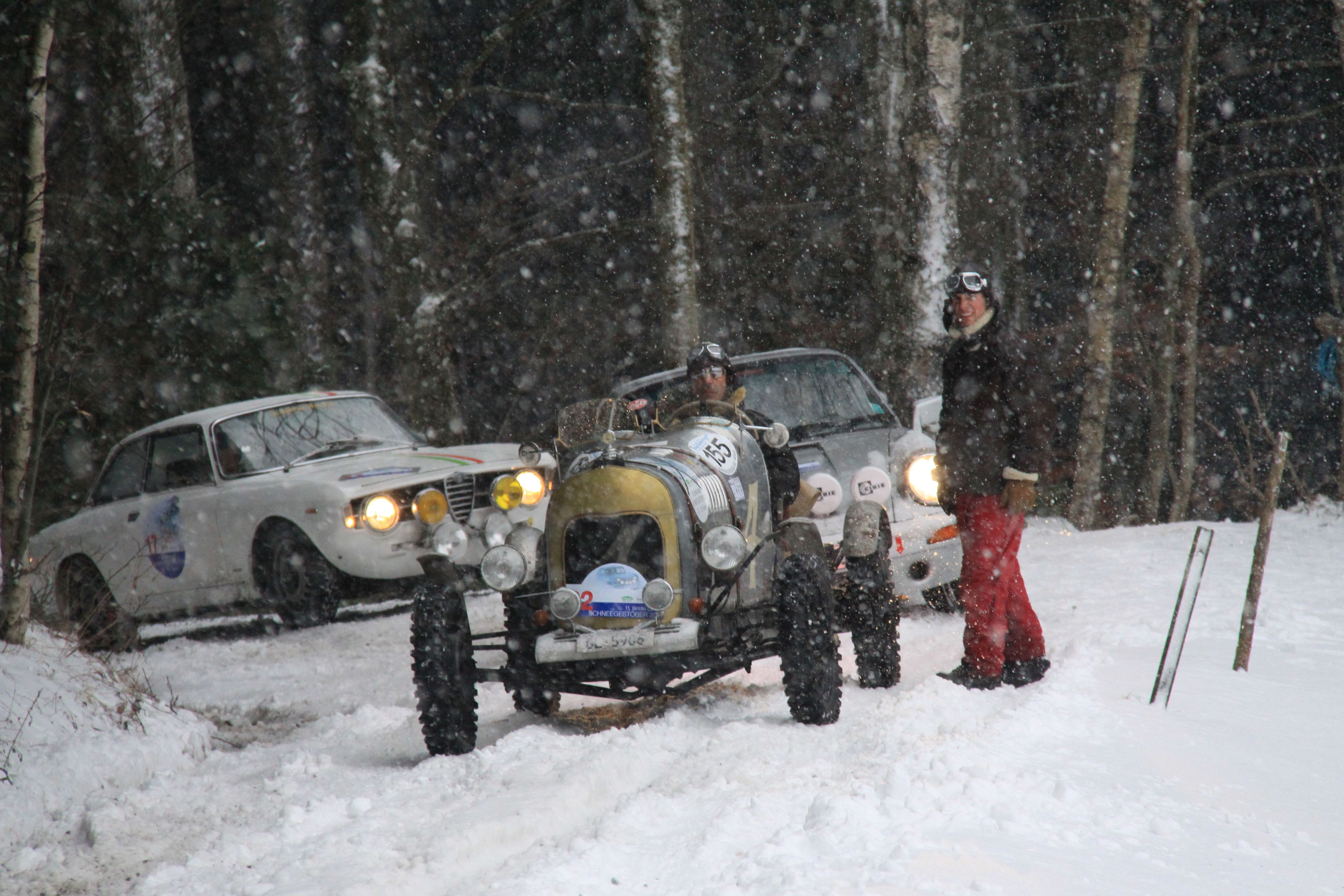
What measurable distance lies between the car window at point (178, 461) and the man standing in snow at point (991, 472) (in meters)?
6.14

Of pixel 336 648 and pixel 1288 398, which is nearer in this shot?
pixel 336 648

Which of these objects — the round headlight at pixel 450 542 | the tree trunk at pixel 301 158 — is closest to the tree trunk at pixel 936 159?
the round headlight at pixel 450 542

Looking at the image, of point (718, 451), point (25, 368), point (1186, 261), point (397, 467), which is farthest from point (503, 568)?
point (1186, 261)

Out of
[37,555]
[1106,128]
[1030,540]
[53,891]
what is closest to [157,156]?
[37,555]

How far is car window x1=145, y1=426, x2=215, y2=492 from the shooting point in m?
9.23

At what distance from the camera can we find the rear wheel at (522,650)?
5.01m

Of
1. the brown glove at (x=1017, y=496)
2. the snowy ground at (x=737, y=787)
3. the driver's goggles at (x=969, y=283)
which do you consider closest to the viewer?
the snowy ground at (x=737, y=787)

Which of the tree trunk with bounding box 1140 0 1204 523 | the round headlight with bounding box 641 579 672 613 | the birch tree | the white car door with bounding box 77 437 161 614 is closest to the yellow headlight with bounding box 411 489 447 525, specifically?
the round headlight with bounding box 641 579 672 613

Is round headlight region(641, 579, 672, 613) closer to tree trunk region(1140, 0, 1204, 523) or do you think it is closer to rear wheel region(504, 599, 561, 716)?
rear wheel region(504, 599, 561, 716)

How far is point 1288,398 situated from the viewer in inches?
622

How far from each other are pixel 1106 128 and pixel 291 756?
1581 cm

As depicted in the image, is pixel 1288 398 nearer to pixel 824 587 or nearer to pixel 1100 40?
pixel 1100 40

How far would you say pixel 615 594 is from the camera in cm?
489

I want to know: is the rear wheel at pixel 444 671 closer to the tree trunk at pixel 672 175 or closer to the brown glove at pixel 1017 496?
the brown glove at pixel 1017 496
